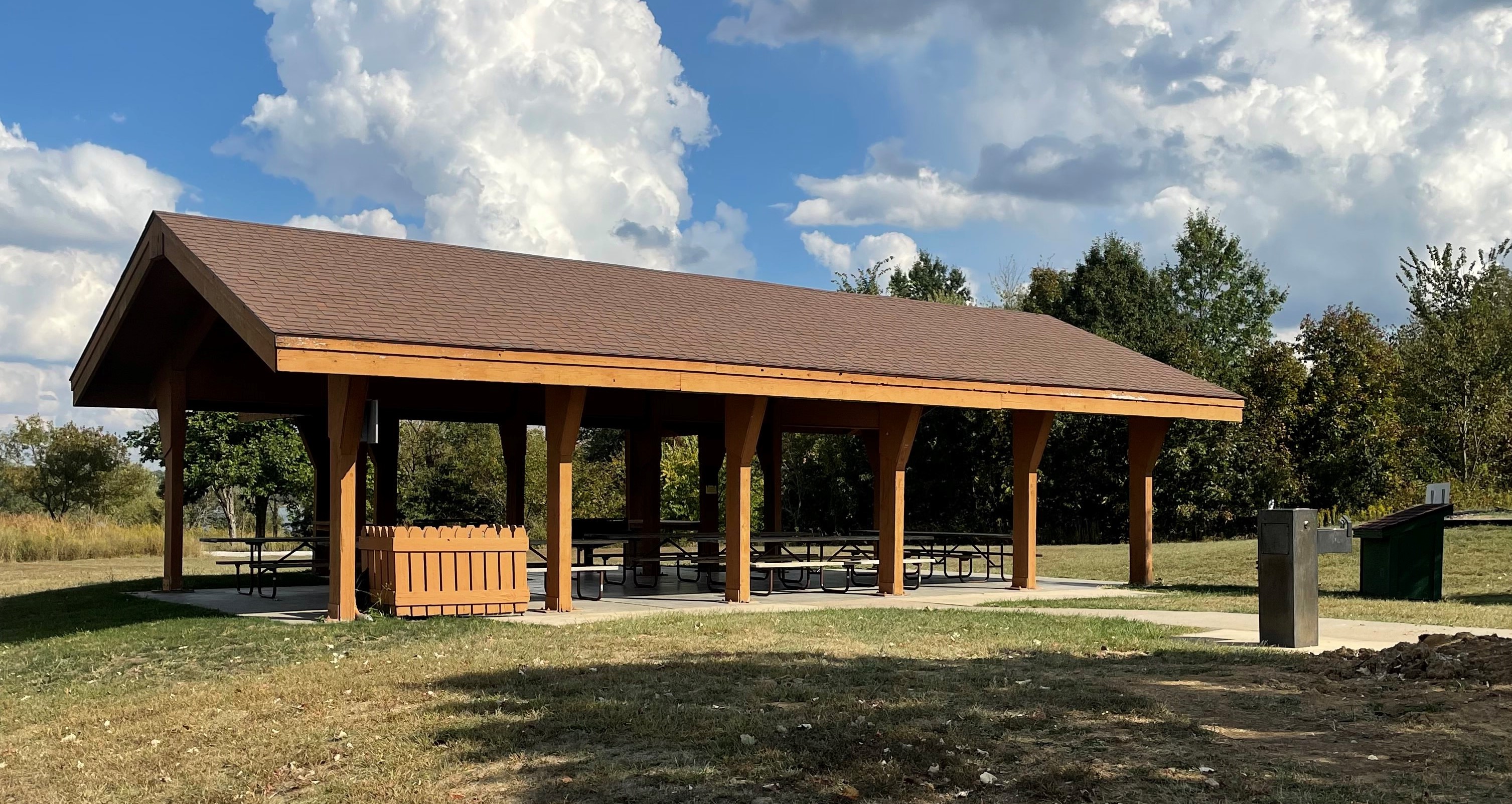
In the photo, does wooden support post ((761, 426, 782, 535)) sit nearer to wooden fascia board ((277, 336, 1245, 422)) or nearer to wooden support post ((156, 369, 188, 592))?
wooden fascia board ((277, 336, 1245, 422))

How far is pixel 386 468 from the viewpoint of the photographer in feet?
63.9

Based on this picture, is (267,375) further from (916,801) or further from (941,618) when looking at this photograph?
Answer: (916,801)

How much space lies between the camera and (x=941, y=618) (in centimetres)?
1266

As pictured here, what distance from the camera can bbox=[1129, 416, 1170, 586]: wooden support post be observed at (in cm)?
1880

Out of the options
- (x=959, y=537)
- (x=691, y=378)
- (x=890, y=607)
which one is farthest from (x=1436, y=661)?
(x=959, y=537)

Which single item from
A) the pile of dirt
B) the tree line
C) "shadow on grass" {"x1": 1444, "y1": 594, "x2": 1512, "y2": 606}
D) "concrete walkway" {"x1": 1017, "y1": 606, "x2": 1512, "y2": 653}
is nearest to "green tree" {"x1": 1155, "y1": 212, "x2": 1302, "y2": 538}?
the tree line

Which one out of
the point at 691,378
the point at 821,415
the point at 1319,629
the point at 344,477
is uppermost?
the point at 691,378

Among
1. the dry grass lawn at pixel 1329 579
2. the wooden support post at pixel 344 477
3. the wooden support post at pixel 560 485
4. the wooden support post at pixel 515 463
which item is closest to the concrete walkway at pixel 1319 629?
the dry grass lawn at pixel 1329 579

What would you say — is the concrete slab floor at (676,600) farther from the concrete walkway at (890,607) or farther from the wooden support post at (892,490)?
the wooden support post at (892,490)

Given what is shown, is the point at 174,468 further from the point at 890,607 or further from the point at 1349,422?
the point at 1349,422

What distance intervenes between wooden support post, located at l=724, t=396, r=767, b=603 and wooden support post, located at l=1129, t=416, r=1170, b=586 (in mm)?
6545

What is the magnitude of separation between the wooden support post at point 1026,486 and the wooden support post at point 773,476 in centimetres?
501

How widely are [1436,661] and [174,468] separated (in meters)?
14.5

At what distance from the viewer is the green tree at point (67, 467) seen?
4088 cm
